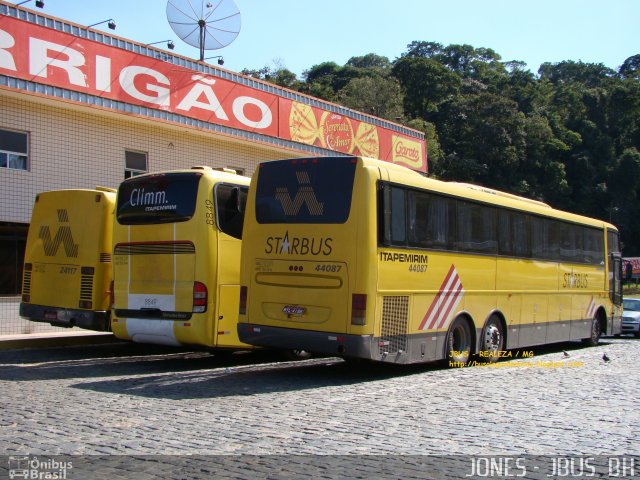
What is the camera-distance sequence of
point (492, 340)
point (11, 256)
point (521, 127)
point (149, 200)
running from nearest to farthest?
point (149, 200)
point (492, 340)
point (11, 256)
point (521, 127)

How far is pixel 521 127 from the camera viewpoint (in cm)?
5925

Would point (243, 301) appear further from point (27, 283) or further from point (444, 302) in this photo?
point (27, 283)

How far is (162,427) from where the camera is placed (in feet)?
23.4

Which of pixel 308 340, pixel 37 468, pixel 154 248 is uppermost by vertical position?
pixel 154 248

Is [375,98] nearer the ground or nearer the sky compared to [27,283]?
nearer the sky

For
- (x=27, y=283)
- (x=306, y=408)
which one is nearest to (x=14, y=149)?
(x=27, y=283)

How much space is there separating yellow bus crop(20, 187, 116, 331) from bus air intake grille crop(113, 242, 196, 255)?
107 centimetres

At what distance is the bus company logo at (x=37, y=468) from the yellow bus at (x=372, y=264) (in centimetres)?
488

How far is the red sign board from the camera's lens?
16641mm

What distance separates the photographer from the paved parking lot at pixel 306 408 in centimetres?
651

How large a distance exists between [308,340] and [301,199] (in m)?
2.09

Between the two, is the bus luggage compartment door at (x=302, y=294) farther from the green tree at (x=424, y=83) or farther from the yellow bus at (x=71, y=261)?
the green tree at (x=424, y=83)

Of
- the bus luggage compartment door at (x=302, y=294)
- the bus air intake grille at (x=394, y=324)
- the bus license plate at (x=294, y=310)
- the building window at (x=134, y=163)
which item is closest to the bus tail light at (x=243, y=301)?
the bus luggage compartment door at (x=302, y=294)

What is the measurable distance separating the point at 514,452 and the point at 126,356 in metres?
9.09
